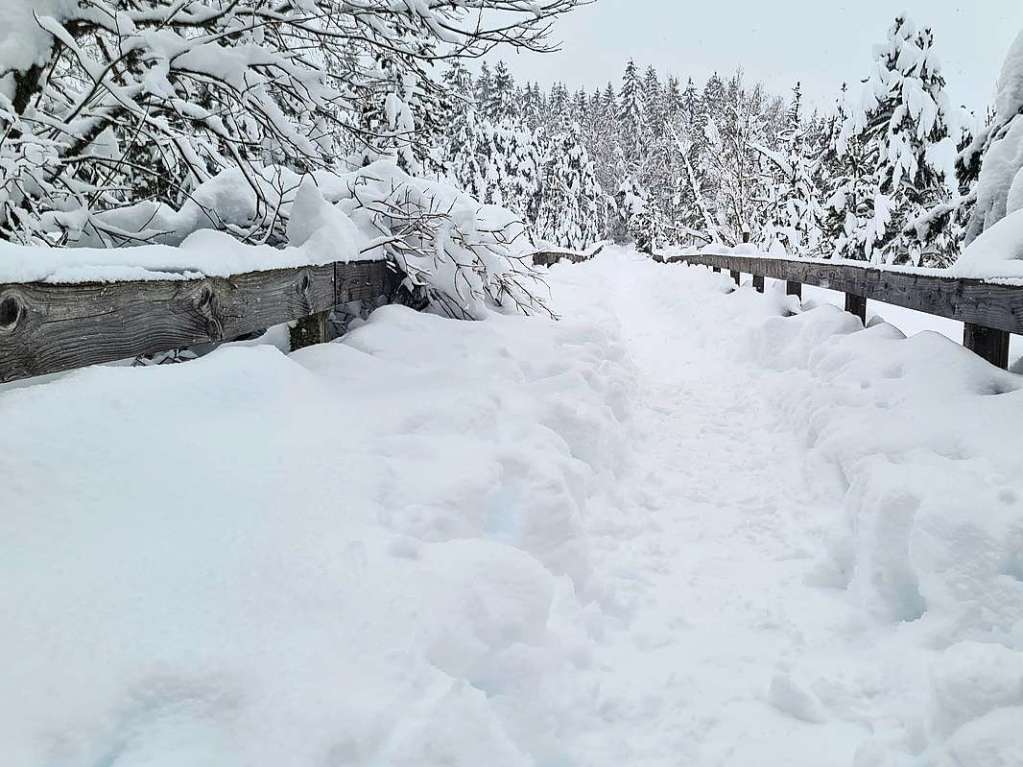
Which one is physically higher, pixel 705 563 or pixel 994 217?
pixel 994 217

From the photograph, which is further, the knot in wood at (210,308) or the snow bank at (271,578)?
the knot in wood at (210,308)

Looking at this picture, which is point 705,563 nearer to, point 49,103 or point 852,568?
point 852,568

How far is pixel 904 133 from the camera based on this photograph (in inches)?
597

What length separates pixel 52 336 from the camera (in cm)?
209

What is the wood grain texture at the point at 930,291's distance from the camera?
379 centimetres

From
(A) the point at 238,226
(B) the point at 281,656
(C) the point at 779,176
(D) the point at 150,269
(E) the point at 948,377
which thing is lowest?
(B) the point at 281,656

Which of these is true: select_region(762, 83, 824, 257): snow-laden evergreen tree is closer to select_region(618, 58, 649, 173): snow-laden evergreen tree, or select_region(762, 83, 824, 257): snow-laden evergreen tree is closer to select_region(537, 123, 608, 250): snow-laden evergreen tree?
select_region(537, 123, 608, 250): snow-laden evergreen tree

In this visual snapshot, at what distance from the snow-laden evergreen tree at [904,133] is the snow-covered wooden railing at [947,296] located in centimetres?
974

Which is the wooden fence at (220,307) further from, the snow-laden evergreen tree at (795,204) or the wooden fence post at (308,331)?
the snow-laden evergreen tree at (795,204)

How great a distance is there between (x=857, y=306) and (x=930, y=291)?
1.75 metres

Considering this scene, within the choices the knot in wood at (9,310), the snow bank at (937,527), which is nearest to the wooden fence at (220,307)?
the knot in wood at (9,310)

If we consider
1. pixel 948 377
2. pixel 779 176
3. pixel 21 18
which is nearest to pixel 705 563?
pixel 948 377

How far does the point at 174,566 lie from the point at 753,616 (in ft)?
7.09

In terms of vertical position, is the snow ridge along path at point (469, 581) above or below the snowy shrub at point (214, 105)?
below
